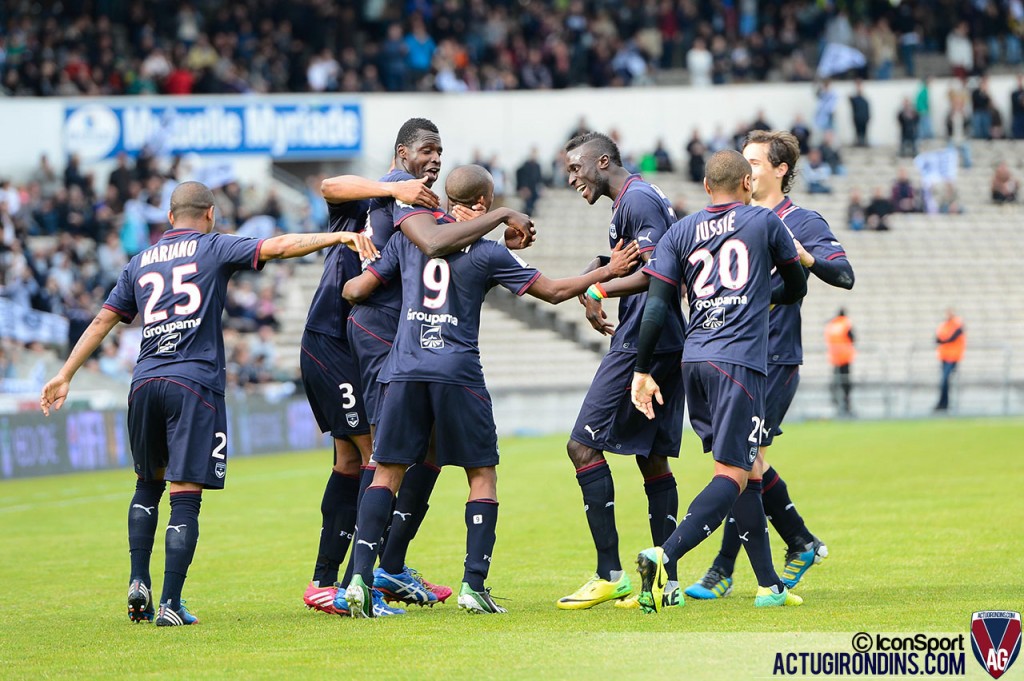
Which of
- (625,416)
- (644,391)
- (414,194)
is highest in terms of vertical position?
(414,194)

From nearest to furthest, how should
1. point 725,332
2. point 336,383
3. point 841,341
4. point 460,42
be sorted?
1. point 725,332
2. point 336,383
3. point 841,341
4. point 460,42

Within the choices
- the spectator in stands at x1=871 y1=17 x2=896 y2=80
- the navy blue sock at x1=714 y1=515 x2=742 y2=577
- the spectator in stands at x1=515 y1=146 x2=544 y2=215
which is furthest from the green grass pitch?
the spectator in stands at x1=871 y1=17 x2=896 y2=80

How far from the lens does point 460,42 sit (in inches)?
1442

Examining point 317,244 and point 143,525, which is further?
point 143,525

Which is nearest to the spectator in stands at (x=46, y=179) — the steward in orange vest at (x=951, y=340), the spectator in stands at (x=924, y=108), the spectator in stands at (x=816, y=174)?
the spectator in stands at (x=816, y=174)

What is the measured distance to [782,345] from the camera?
29.0 feet

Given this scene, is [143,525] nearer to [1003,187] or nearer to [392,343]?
[392,343]

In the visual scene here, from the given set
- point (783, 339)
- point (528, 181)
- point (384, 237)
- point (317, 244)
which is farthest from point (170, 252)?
point (528, 181)

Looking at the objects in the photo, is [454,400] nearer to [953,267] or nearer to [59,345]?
[59,345]

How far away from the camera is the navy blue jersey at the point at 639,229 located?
8.60 metres

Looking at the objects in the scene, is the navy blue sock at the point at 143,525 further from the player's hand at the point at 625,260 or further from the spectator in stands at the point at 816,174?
the spectator in stands at the point at 816,174

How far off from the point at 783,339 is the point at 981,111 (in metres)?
30.9

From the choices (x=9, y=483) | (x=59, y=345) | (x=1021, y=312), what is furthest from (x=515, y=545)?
(x=1021, y=312)

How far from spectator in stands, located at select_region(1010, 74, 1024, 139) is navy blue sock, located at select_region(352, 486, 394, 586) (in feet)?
107
